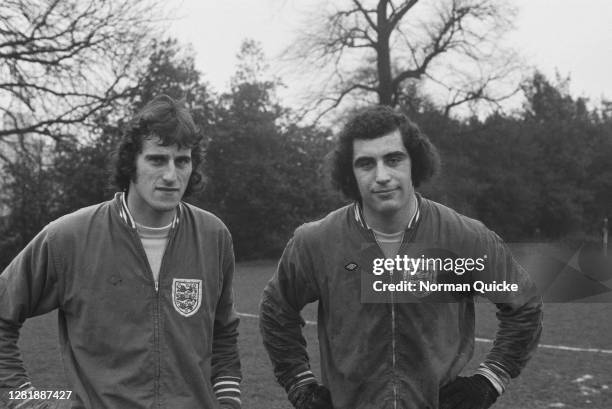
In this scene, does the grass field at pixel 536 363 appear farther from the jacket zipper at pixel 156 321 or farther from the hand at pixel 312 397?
the jacket zipper at pixel 156 321

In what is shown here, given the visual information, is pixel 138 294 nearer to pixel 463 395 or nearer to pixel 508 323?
pixel 463 395

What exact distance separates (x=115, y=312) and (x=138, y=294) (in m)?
0.12

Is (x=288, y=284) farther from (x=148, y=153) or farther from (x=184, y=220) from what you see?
(x=148, y=153)

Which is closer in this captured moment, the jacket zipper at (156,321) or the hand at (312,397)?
the jacket zipper at (156,321)

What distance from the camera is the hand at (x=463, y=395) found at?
2971 mm

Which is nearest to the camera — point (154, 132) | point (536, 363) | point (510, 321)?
point (154, 132)

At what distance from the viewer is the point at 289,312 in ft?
10.8

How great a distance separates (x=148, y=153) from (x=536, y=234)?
31.4 meters

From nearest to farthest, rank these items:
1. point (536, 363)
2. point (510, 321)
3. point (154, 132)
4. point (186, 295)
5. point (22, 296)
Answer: point (22, 296) → point (186, 295) → point (154, 132) → point (510, 321) → point (536, 363)

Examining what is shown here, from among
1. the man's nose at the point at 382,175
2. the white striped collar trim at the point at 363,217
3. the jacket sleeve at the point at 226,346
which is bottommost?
the jacket sleeve at the point at 226,346

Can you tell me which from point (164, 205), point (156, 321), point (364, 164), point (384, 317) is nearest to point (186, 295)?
point (156, 321)

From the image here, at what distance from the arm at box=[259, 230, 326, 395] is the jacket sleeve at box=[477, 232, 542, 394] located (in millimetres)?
848

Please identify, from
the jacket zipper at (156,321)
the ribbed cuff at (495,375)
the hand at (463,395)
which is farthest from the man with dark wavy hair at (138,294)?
the ribbed cuff at (495,375)

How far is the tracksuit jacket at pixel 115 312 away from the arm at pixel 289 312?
0.31 meters
